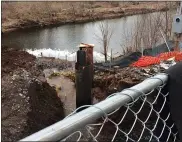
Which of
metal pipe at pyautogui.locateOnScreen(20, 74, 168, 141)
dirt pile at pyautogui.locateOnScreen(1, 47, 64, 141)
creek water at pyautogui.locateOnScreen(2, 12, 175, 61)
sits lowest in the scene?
creek water at pyautogui.locateOnScreen(2, 12, 175, 61)

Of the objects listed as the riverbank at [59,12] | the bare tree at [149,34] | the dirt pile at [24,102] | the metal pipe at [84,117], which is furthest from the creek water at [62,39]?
the metal pipe at [84,117]

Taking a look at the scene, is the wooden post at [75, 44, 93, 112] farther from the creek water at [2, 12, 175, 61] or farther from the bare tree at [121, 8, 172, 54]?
the creek water at [2, 12, 175, 61]

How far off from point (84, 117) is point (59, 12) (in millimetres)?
25623

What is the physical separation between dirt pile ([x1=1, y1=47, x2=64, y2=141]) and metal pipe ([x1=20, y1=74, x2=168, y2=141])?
12.4 feet

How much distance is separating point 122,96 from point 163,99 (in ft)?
0.97

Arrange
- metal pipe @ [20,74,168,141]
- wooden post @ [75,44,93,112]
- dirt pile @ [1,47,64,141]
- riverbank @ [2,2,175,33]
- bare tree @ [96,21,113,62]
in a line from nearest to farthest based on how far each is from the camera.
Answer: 1. metal pipe @ [20,74,168,141]
2. dirt pile @ [1,47,64,141]
3. wooden post @ [75,44,93,112]
4. bare tree @ [96,21,113,62]
5. riverbank @ [2,2,175,33]

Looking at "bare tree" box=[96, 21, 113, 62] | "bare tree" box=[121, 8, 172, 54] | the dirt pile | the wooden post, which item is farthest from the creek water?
the wooden post

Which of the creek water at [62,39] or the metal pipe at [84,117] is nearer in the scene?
the metal pipe at [84,117]

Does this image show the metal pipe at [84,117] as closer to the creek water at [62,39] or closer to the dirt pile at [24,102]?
the dirt pile at [24,102]

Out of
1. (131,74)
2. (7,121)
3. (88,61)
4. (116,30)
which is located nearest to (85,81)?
(88,61)

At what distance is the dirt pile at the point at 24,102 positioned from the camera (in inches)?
194

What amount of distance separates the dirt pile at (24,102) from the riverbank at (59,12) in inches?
547

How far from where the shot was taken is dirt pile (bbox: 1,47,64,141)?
493cm

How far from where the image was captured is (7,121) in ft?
16.3
